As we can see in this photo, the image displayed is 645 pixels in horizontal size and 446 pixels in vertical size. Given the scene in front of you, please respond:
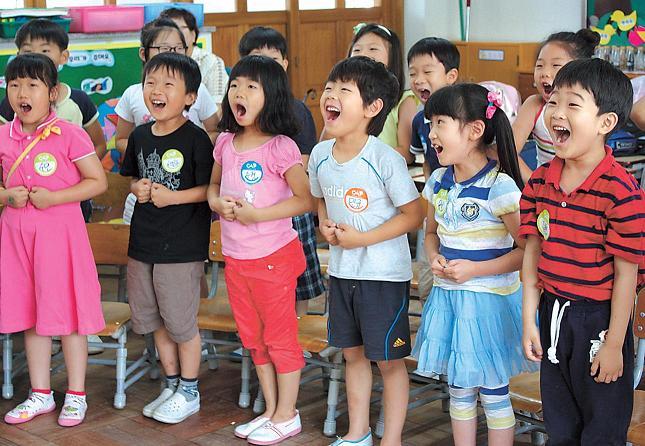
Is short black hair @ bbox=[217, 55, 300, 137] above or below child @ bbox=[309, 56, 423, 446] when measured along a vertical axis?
above

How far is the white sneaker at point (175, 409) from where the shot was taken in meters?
3.49

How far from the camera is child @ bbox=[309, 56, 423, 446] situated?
2.94m

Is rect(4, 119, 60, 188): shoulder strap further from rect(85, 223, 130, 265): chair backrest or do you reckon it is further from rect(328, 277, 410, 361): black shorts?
rect(328, 277, 410, 361): black shorts

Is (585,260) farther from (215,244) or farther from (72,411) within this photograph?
(72,411)

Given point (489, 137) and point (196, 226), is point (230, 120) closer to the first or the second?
point (196, 226)

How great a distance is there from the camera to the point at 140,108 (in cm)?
398

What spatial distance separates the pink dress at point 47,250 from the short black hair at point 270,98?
590mm

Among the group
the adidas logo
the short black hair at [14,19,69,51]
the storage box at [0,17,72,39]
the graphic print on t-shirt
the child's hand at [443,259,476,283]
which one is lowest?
the adidas logo

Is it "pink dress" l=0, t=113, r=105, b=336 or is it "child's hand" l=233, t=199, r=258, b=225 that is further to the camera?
"pink dress" l=0, t=113, r=105, b=336

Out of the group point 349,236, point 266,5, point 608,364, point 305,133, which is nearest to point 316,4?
point 266,5

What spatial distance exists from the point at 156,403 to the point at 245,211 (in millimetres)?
830

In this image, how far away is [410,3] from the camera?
8969mm

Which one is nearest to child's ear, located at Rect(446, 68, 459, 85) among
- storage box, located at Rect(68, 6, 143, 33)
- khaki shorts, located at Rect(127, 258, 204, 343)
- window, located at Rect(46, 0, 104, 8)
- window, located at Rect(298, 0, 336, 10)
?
khaki shorts, located at Rect(127, 258, 204, 343)

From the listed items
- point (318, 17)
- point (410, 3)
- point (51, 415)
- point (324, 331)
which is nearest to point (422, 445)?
point (324, 331)
